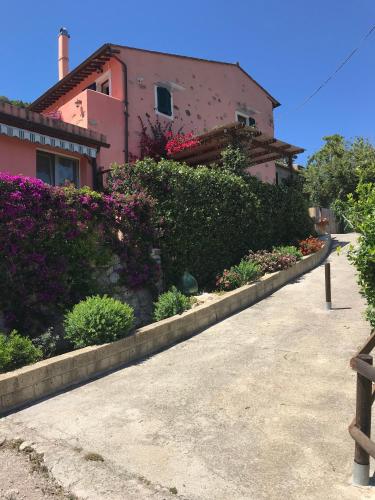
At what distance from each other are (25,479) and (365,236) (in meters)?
3.96

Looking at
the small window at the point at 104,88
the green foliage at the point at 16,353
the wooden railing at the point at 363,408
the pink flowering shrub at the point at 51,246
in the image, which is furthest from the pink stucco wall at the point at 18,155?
the wooden railing at the point at 363,408

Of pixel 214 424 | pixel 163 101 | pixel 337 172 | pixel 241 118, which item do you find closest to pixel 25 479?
pixel 214 424

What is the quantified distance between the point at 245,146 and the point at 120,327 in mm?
8870

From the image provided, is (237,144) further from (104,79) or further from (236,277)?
(104,79)

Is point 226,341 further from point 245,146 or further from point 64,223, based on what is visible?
point 245,146

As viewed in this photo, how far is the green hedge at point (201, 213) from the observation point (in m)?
10.1

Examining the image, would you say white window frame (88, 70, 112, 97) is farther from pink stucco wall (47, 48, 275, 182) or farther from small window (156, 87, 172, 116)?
small window (156, 87, 172, 116)

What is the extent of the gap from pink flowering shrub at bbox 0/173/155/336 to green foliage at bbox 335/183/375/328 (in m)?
5.03

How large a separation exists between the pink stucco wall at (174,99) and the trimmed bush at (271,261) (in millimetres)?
6130

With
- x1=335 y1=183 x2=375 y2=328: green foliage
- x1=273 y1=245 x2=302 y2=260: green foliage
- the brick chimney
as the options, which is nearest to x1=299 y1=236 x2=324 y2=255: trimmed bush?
x1=273 y1=245 x2=302 y2=260: green foliage

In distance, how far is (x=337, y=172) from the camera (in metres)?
24.2

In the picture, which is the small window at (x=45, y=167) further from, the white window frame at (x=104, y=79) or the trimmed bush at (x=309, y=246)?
the trimmed bush at (x=309, y=246)

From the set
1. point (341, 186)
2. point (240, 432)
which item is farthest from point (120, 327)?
point (341, 186)

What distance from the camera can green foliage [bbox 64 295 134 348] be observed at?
6.49 m
